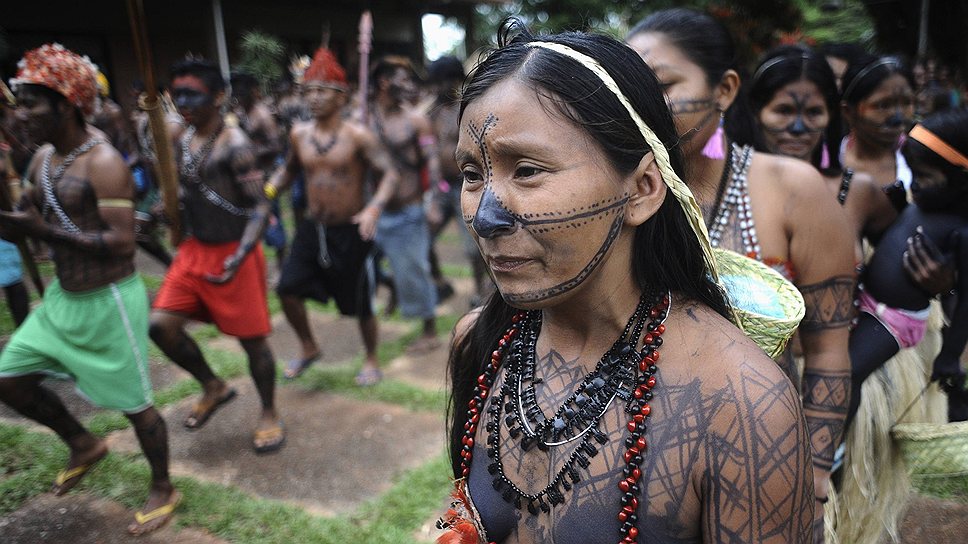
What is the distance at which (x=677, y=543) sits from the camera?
47.1 inches

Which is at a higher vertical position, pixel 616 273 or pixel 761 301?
pixel 616 273

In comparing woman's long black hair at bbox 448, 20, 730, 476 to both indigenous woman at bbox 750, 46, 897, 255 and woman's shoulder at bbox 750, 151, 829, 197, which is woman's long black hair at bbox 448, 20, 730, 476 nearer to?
woman's shoulder at bbox 750, 151, 829, 197

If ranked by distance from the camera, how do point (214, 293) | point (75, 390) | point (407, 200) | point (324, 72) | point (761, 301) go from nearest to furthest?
point (761, 301) → point (214, 293) → point (324, 72) → point (75, 390) → point (407, 200)

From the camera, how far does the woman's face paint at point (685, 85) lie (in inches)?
77.2

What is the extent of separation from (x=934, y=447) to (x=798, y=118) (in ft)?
4.32

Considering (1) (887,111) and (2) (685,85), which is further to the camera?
(1) (887,111)

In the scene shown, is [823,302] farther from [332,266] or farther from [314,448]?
[332,266]

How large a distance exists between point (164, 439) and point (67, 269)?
953 millimetres

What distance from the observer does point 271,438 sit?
410cm

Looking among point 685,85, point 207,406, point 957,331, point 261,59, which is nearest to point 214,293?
point 207,406

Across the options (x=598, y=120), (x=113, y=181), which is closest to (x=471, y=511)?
(x=598, y=120)

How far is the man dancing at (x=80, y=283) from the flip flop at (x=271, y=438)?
0.70 metres

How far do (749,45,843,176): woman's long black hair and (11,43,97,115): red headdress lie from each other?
3.11 meters

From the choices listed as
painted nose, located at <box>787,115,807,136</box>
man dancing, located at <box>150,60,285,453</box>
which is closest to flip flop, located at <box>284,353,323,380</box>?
man dancing, located at <box>150,60,285,453</box>
